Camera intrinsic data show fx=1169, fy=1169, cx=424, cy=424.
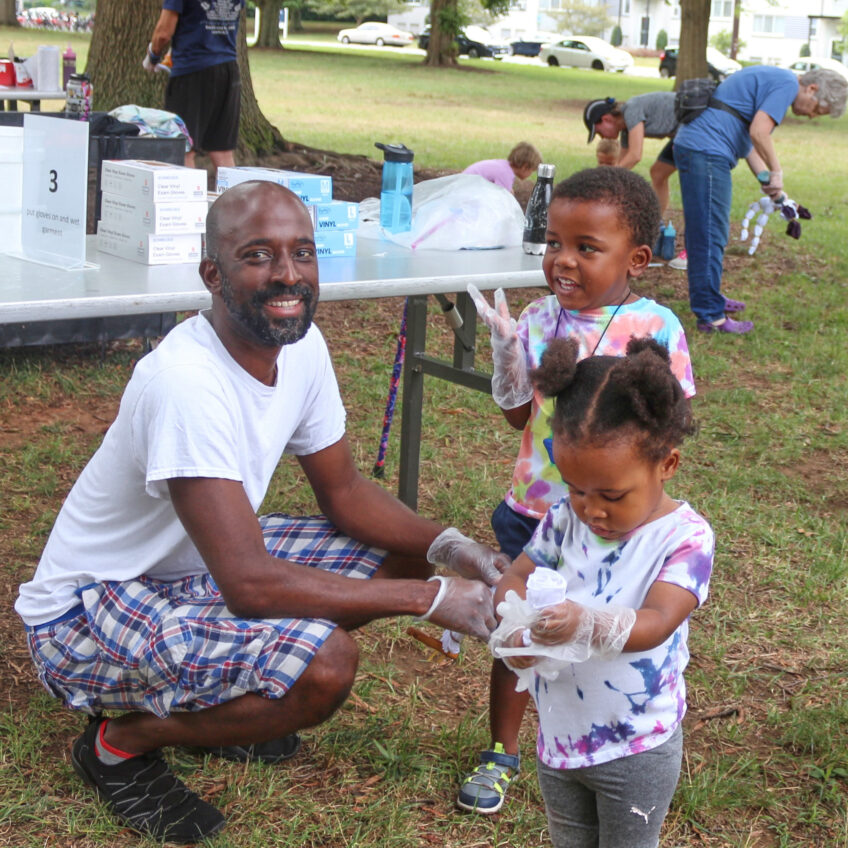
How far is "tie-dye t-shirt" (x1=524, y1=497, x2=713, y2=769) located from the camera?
179 cm

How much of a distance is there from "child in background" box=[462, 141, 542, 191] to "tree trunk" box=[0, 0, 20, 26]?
3220 cm

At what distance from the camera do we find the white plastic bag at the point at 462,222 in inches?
150

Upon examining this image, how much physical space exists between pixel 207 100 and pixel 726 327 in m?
3.32

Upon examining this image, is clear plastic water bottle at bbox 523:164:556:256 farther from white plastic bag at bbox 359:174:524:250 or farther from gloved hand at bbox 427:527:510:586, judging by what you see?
gloved hand at bbox 427:527:510:586

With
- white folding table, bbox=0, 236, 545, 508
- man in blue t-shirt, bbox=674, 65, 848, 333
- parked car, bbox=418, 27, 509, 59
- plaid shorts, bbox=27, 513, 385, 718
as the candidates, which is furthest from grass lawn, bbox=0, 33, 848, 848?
parked car, bbox=418, 27, 509, 59

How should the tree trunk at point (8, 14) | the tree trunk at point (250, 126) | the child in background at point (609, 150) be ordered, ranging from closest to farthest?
1. the child in background at point (609, 150)
2. the tree trunk at point (250, 126)
3. the tree trunk at point (8, 14)

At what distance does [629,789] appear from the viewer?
1.83 meters

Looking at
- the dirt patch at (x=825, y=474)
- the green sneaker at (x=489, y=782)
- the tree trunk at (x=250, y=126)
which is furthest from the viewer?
the tree trunk at (x=250, y=126)

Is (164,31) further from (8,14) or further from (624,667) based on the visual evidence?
(8,14)

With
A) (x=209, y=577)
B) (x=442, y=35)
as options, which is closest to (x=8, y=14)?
(x=442, y=35)

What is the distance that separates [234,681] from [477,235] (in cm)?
199

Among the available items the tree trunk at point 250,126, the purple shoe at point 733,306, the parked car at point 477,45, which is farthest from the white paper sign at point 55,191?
the parked car at point 477,45

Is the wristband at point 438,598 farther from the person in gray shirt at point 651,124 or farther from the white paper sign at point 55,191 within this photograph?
the person in gray shirt at point 651,124

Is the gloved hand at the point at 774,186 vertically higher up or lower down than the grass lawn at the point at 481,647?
higher up
